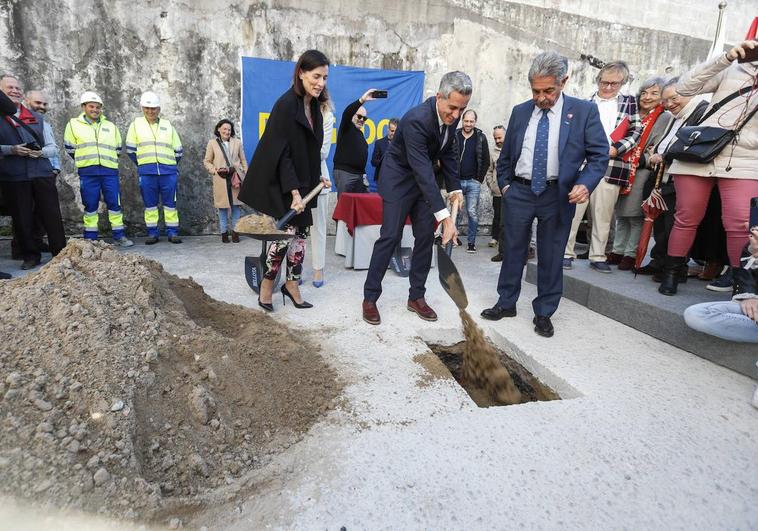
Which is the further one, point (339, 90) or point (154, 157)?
point (339, 90)

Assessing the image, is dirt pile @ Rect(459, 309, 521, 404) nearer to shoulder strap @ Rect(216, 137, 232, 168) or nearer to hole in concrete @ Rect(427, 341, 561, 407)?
hole in concrete @ Rect(427, 341, 561, 407)

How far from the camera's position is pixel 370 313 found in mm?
3258

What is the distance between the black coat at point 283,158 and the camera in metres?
3.05

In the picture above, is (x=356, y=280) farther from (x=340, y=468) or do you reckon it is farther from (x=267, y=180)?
(x=340, y=468)

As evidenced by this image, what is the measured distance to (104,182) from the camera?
5.28m

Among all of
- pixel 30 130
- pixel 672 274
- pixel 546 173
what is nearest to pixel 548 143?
pixel 546 173

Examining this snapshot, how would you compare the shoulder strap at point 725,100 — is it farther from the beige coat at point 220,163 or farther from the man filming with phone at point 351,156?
the beige coat at point 220,163

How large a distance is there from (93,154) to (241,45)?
2.45 meters

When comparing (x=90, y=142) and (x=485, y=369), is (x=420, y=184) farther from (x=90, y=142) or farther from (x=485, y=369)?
(x=90, y=142)

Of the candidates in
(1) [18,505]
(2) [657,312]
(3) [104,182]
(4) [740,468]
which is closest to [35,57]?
(3) [104,182]

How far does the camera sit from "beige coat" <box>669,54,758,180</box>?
2793 millimetres

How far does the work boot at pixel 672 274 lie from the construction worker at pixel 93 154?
578 cm

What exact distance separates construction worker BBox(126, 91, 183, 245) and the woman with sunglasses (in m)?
2.19

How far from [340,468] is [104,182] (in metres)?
5.08
